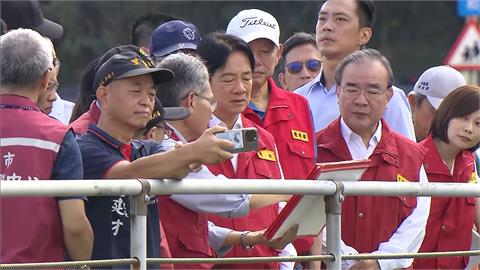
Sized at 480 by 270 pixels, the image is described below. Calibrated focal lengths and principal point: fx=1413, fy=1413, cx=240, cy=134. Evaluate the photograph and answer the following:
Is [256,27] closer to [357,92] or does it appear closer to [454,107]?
[357,92]

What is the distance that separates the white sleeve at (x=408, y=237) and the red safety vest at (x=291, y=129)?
0.57m

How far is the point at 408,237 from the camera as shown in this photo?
22.5 feet

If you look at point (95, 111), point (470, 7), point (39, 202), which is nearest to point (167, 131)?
point (95, 111)

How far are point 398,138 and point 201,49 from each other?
1132 millimetres

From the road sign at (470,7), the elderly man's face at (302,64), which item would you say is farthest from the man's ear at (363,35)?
the road sign at (470,7)

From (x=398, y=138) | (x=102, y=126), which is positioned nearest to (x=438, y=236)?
(x=398, y=138)

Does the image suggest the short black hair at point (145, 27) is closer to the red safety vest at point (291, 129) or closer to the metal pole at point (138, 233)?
the red safety vest at point (291, 129)

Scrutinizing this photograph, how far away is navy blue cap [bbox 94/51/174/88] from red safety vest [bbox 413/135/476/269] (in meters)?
2.07

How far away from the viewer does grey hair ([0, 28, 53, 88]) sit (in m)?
5.64

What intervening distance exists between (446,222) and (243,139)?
A: 2.45 metres

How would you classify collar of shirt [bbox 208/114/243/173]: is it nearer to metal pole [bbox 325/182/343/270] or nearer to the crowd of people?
the crowd of people

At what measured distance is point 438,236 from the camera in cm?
746

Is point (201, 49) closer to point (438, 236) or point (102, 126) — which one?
point (102, 126)

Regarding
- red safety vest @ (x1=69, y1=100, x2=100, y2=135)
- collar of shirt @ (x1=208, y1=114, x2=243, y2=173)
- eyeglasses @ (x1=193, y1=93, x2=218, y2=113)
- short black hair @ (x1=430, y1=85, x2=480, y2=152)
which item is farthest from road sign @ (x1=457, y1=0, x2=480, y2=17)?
red safety vest @ (x1=69, y1=100, x2=100, y2=135)
